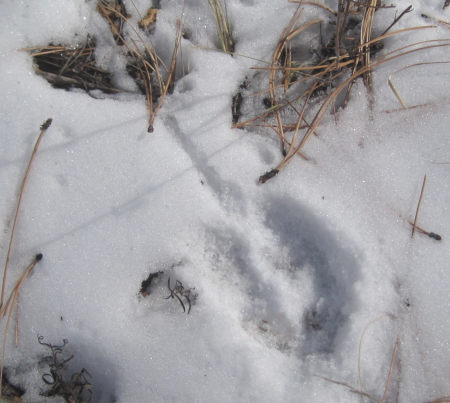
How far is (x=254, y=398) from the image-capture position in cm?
137

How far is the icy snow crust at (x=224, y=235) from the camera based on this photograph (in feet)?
4.50

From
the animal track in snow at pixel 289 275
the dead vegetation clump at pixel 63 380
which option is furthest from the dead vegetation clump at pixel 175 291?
the dead vegetation clump at pixel 63 380

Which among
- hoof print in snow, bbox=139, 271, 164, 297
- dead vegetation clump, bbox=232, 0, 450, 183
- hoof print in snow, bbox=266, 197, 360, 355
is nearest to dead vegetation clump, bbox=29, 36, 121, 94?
dead vegetation clump, bbox=232, 0, 450, 183

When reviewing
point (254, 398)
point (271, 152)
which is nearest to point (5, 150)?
point (271, 152)

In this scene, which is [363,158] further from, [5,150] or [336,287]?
[5,150]

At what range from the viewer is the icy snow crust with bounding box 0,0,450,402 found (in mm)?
1373

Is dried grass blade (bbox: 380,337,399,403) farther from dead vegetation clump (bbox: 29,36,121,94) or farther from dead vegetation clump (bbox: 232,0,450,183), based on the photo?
dead vegetation clump (bbox: 29,36,121,94)

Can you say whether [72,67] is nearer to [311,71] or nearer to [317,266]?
[311,71]

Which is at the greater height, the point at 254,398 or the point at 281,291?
the point at 281,291

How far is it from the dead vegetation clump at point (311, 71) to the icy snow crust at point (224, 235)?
0.04m

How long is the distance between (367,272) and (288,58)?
914 mm

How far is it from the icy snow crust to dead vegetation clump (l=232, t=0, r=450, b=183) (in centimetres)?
4

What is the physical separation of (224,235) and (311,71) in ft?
2.53

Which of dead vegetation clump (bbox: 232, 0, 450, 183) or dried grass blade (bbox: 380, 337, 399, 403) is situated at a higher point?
dead vegetation clump (bbox: 232, 0, 450, 183)
